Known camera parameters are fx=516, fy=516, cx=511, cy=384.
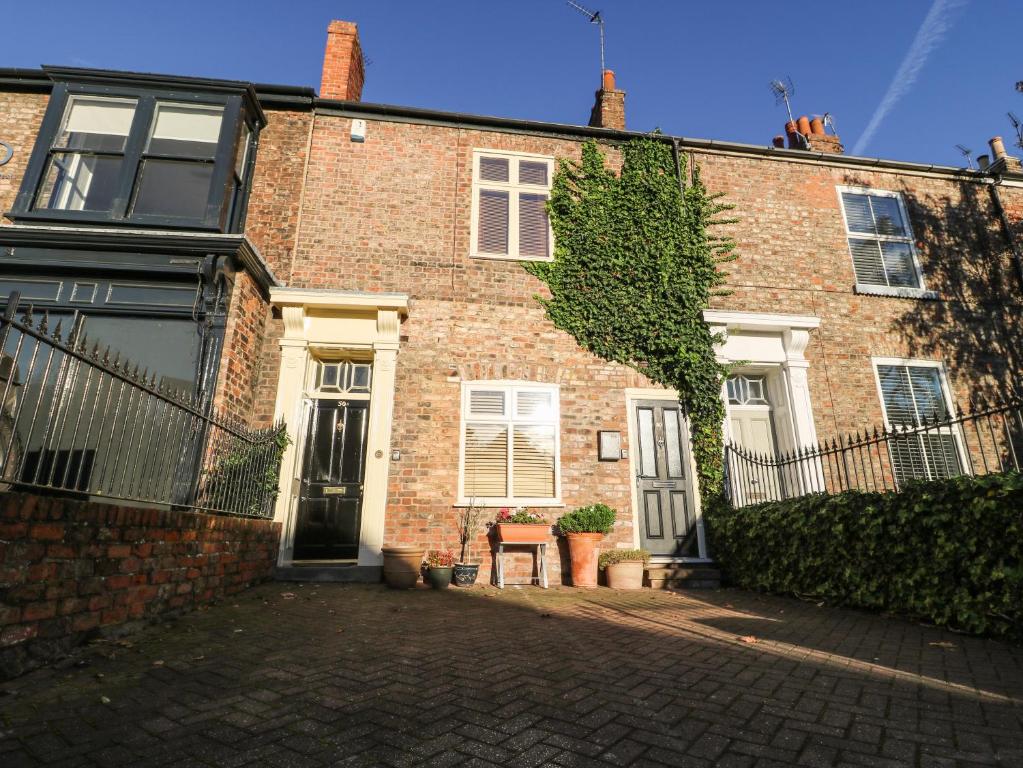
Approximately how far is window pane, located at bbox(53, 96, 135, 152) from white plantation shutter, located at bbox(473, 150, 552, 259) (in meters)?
5.58

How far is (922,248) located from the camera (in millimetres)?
10008

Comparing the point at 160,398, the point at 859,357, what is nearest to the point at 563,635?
the point at 160,398

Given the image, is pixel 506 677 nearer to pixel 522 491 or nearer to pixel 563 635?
pixel 563 635

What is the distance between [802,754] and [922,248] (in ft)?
36.8

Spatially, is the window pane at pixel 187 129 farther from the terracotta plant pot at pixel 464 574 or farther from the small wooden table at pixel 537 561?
the small wooden table at pixel 537 561

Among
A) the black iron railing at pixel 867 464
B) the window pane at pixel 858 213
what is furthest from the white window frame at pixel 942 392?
the window pane at pixel 858 213

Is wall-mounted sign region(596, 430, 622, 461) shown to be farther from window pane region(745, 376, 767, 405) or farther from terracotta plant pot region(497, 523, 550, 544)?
window pane region(745, 376, 767, 405)

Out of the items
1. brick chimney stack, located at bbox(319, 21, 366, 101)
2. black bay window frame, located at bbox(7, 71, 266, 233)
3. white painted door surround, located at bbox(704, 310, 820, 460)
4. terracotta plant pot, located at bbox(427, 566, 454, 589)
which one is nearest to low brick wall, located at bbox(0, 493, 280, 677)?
terracotta plant pot, located at bbox(427, 566, 454, 589)

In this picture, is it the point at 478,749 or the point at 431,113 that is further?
the point at 431,113

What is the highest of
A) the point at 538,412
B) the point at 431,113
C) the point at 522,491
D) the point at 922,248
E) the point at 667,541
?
the point at 431,113

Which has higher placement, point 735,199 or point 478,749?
point 735,199

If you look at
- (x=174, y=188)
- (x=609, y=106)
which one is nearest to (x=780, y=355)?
(x=609, y=106)

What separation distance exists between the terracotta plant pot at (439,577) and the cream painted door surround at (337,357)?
83 cm

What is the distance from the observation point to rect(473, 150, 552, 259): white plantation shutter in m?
8.95
